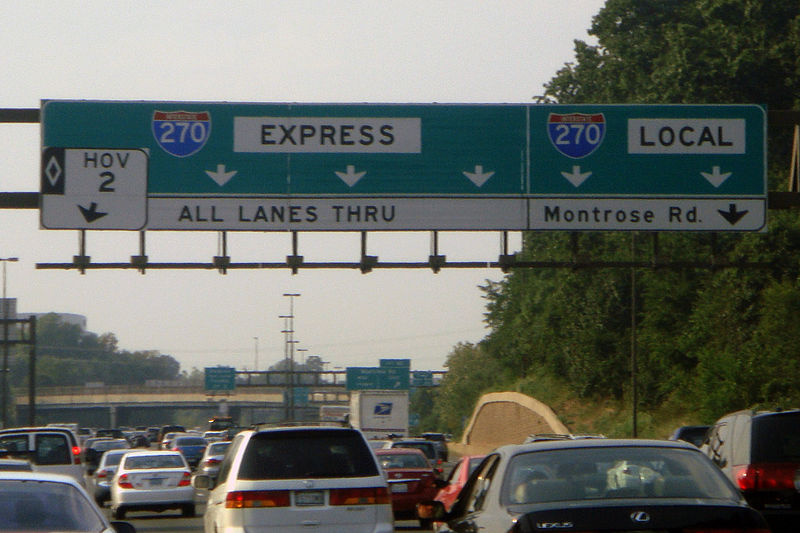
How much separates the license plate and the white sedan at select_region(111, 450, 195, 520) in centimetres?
1595

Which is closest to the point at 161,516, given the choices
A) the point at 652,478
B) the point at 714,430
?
the point at 714,430

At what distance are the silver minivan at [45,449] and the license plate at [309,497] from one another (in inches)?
515

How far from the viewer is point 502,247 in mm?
23875

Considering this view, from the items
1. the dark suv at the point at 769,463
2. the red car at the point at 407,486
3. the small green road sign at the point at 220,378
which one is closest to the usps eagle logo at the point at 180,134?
the red car at the point at 407,486

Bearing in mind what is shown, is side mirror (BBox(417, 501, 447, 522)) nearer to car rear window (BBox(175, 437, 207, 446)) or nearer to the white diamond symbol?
the white diamond symbol

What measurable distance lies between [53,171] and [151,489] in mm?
8995

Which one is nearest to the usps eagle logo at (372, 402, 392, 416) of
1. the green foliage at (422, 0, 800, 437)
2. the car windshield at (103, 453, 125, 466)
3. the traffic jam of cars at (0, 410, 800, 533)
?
the green foliage at (422, 0, 800, 437)

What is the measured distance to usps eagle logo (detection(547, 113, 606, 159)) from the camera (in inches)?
909

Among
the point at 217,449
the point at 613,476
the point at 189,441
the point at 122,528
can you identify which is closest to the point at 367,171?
the point at 122,528

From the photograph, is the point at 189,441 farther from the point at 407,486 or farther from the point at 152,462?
the point at 407,486

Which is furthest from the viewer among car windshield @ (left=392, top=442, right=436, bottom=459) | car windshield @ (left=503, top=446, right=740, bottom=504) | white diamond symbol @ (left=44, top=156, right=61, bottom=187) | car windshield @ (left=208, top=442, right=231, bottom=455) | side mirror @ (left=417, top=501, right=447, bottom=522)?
car windshield @ (left=208, top=442, right=231, bottom=455)

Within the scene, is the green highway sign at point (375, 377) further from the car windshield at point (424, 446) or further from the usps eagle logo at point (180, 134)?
the usps eagle logo at point (180, 134)

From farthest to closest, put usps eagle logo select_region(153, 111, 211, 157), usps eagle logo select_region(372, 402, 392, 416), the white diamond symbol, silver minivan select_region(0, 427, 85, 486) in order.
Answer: usps eagle logo select_region(372, 402, 392, 416) < silver minivan select_region(0, 427, 85, 486) < usps eagle logo select_region(153, 111, 211, 157) < the white diamond symbol

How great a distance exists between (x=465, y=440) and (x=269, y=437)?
259 feet
